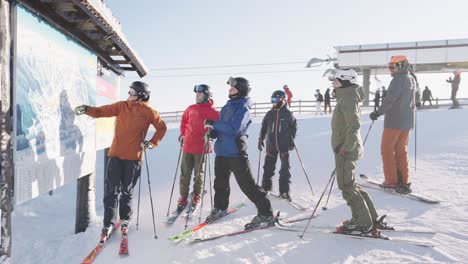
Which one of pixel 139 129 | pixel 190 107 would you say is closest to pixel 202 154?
A: pixel 190 107

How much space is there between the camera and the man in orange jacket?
4.68 m

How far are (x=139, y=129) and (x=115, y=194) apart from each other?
0.91m

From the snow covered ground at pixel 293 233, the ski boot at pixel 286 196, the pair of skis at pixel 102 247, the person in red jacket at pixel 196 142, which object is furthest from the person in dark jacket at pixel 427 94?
the pair of skis at pixel 102 247

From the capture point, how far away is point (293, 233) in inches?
180

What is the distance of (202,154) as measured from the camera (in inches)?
221

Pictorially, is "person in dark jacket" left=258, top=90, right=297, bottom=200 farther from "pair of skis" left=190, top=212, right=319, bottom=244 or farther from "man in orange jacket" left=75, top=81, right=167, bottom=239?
"man in orange jacket" left=75, top=81, right=167, bottom=239

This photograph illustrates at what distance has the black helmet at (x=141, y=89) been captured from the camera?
4.78 meters

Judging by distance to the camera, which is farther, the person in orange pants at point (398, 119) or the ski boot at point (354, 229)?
the person in orange pants at point (398, 119)

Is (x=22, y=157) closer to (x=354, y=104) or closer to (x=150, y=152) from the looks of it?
(x=354, y=104)

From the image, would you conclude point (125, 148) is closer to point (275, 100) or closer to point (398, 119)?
point (275, 100)

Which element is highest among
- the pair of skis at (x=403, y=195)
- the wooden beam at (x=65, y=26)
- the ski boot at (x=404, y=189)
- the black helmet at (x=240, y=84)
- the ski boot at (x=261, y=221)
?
the wooden beam at (x=65, y=26)

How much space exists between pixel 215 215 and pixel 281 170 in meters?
1.68

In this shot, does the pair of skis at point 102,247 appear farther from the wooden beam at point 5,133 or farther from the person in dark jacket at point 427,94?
the person in dark jacket at point 427,94

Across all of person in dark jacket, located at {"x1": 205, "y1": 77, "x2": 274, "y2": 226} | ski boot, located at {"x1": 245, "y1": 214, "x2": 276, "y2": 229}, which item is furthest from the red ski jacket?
ski boot, located at {"x1": 245, "y1": 214, "x2": 276, "y2": 229}
